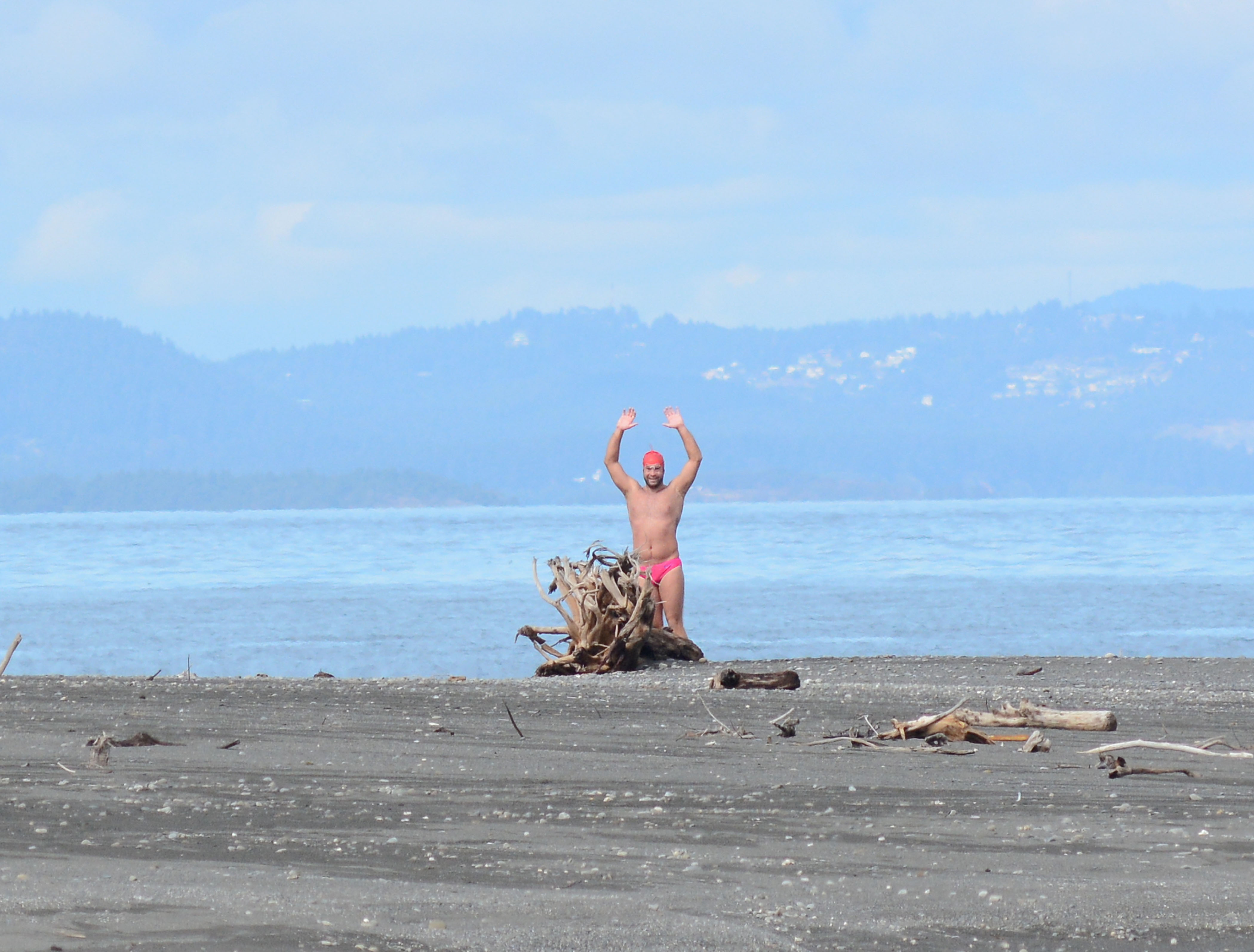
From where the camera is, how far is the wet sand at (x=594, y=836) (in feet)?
15.3

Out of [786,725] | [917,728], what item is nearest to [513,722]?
[786,725]

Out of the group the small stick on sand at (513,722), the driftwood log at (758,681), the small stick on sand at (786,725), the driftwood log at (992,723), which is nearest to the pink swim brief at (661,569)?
the driftwood log at (758,681)

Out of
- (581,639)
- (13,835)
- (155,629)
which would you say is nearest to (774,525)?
(155,629)

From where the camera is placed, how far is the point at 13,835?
19.2ft

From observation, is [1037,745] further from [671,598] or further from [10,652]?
[671,598]

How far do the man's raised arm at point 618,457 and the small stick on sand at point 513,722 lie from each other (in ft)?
14.6

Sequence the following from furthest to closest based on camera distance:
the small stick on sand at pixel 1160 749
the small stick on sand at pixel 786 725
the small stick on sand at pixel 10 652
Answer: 1. the small stick on sand at pixel 10 652
2. the small stick on sand at pixel 786 725
3. the small stick on sand at pixel 1160 749

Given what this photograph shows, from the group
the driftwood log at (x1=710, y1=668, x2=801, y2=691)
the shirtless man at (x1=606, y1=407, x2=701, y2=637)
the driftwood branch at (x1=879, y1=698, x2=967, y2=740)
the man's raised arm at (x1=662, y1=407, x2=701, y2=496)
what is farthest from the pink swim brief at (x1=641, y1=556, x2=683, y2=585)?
the driftwood branch at (x1=879, y1=698, x2=967, y2=740)

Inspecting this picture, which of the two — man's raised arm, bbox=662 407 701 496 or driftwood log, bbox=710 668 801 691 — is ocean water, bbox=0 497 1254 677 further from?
driftwood log, bbox=710 668 801 691

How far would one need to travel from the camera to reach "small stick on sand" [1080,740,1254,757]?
24.3 feet

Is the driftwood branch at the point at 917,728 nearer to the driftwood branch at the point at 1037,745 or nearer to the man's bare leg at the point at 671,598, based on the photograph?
the driftwood branch at the point at 1037,745

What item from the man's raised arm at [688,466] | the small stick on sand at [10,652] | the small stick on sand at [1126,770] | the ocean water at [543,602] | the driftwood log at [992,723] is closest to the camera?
the small stick on sand at [1126,770]

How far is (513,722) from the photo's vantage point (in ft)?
29.4

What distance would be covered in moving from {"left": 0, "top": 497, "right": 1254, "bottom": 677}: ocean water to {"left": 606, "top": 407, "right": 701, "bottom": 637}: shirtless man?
7216mm
